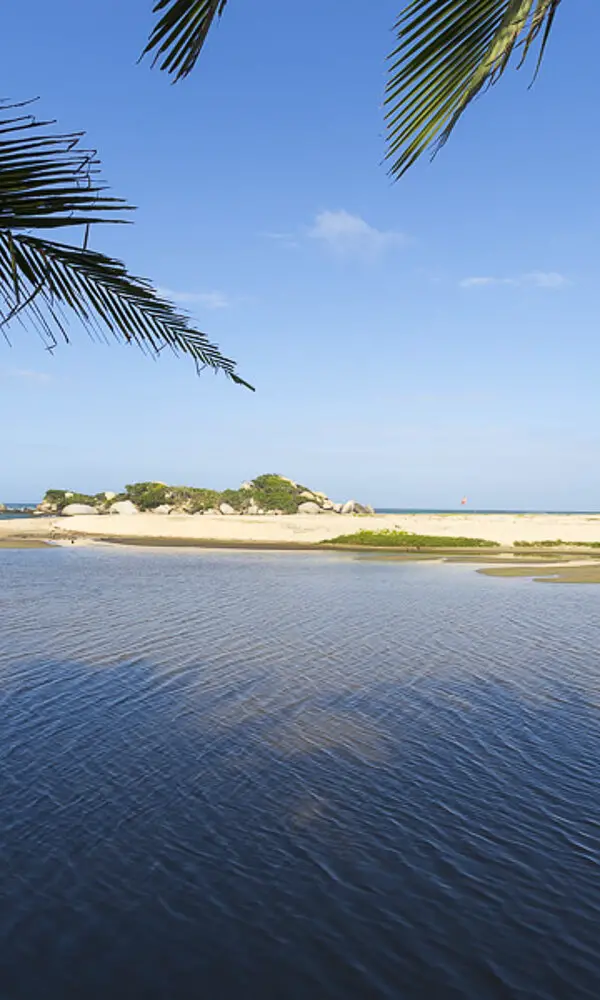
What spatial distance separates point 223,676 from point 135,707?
8.09ft

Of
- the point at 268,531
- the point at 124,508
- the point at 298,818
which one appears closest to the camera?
the point at 298,818

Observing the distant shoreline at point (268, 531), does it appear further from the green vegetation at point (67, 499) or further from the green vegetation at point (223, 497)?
the green vegetation at point (67, 499)

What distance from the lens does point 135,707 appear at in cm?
1238

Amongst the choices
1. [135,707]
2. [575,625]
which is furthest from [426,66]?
[575,625]

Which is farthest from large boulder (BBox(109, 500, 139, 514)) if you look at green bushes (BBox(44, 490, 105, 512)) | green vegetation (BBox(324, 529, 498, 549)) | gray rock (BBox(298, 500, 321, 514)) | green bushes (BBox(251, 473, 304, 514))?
green vegetation (BBox(324, 529, 498, 549))

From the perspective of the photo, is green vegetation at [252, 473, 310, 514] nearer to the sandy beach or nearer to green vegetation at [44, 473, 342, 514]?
green vegetation at [44, 473, 342, 514]

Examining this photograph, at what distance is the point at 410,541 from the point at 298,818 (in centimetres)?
4551

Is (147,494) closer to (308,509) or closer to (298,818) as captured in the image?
(308,509)

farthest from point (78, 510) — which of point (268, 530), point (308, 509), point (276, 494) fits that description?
point (268, 530)

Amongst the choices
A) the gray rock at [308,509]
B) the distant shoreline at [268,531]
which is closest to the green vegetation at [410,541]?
the distant shoreline at [268,531]

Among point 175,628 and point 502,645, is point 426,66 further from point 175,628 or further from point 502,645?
point 175,628

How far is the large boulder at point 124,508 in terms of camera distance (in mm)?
95750

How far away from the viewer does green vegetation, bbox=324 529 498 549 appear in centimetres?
5256

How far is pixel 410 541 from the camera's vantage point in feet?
174
